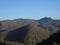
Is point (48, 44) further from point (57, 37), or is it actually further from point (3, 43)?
point (3, 43)

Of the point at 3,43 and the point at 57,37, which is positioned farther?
the point at 3,43

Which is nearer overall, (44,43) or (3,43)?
(44,43)

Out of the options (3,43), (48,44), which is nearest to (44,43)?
(48,44)

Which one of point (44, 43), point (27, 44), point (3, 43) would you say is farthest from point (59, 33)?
point (3, 43)

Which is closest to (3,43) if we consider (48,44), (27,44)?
(27,44)

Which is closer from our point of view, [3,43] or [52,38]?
[52,38]

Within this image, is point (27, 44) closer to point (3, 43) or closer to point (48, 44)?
point (48, 44)
